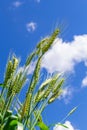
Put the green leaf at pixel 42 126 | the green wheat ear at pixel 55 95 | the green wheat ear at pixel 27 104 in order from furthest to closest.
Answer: the green leaf at pixel 42 126, the green wheat ear at pixel 55 95, the green wheat ear at pixel 27 104

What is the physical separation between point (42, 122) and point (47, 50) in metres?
0.87

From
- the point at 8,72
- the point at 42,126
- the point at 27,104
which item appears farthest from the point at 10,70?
the point at 42,126

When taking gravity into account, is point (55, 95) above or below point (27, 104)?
above

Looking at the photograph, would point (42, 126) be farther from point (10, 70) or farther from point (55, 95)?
point (10, 70)

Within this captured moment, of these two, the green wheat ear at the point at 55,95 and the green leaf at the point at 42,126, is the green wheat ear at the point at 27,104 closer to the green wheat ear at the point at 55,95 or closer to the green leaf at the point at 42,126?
the green wheat ear at the point at 55,95

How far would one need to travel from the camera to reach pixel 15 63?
2.73 m

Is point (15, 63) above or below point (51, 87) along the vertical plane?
above

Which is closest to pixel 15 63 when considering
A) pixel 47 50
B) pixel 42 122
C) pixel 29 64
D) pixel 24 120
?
pixel 29 64

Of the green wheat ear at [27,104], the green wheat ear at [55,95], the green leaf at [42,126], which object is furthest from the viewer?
the green leaf at [42,126]

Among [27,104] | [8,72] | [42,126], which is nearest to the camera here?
[27,104]

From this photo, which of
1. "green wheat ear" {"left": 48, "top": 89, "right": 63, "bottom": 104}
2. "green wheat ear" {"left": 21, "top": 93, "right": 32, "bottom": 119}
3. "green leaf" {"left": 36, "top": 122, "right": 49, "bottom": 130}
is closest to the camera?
"green wheat ear" {"left": 21, "top": 93, "right": 32, "bottom": 119}

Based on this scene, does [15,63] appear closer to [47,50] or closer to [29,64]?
Answer: [29,64]

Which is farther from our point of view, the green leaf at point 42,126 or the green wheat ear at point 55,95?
the green leaf at point 42,126

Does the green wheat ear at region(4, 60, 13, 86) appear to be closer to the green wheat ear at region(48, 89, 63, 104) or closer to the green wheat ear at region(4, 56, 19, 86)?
the green wheat ear at region(4, 56, 19, 86)
